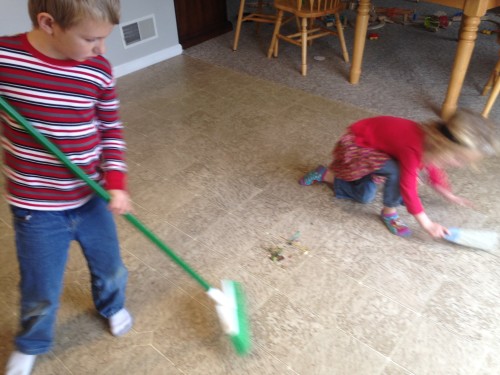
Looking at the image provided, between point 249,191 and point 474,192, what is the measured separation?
36.6 inches

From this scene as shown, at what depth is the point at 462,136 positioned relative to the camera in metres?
1.31

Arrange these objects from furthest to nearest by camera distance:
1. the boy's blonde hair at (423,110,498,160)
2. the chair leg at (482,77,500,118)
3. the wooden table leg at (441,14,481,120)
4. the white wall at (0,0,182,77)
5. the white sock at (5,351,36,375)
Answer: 1. the white wall at (0,0,182,77)
2. the chair leg at (482,77,500,118)
3. the wooden table leg at (441,14,481,120)
4. the boy's blonde hair at (423,110,498,160)
5. the white sock at (5,351,36,375)

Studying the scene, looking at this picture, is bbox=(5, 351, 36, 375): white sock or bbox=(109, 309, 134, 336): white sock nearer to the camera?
bbox=(5, 351, 36, 375): white sock

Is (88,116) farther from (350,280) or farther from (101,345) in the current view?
(350,280)

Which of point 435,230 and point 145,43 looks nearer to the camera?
point 435,230

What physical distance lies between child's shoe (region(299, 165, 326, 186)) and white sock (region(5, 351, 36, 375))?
118 cm

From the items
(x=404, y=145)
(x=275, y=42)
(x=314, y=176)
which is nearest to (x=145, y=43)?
(x=275, y=42)

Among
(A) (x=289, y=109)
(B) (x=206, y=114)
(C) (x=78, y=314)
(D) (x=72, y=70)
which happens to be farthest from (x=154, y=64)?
(D) (x=72, y=70)

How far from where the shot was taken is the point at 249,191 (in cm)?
189

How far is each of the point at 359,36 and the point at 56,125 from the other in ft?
6.64

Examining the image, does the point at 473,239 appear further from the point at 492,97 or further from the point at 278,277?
the point at 492,97

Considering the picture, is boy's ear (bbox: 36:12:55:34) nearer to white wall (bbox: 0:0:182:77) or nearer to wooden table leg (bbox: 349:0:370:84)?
wooden table leg (bbox: 349:0:370:84)

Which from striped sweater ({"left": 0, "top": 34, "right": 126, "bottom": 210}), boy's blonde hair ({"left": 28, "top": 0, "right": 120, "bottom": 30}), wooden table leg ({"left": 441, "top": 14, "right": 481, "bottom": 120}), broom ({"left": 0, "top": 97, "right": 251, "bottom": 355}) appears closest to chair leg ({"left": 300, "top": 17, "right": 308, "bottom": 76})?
wooden table leg ({"left": 441, "top": 14, "right": 481, "bottom": 120})

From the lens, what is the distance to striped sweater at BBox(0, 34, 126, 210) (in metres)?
0.86
